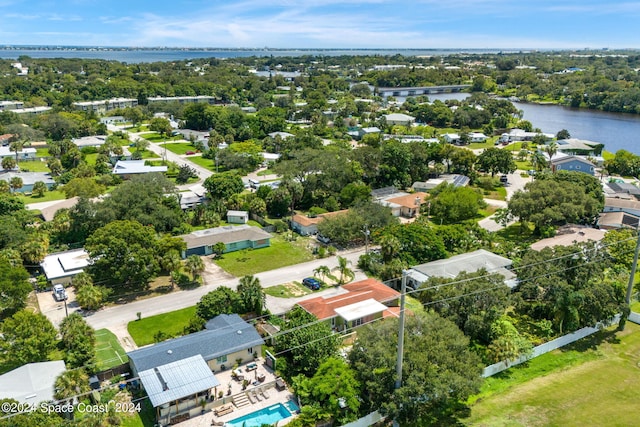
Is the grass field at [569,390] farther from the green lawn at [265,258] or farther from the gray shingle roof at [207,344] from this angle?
the green lawn at [265,258]

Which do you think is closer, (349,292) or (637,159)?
(349,292)

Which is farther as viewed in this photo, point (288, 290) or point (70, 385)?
point (288, 290)

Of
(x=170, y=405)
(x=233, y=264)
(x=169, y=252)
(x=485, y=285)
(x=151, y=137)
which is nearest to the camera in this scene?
(x=170, y=405)

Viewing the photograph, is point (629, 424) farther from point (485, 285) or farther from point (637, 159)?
point (637, 159)

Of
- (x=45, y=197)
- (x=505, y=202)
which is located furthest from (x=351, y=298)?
(x=45, y=197)

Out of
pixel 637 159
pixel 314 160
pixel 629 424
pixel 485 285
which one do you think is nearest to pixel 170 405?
pixel 485 285

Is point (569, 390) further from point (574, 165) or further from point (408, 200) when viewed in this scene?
point (574, 165)

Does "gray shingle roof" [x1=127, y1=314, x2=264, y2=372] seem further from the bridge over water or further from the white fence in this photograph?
the bridge over water

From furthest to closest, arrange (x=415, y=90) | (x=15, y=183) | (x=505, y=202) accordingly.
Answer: (x=415, y=90), (x=505, y=202), (x=15, y=183)
